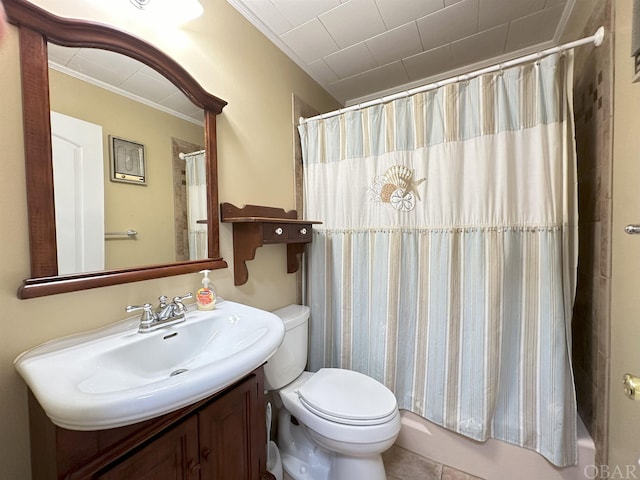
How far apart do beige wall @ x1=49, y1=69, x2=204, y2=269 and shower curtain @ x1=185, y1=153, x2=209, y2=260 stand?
0.07 meters

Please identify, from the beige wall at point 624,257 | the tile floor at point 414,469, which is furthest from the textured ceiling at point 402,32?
the tile floor at point 414,469

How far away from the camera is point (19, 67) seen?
27.1 inches

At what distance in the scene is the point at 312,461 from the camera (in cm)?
125

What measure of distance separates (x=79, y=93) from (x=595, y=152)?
199 centimetres

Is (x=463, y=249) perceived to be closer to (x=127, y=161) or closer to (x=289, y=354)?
(x=289, y=354)

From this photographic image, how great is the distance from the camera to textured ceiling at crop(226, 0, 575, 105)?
1308 mm

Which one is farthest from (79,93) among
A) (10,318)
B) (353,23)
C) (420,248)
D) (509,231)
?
(509,231)

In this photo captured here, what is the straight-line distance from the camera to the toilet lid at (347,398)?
1073mm

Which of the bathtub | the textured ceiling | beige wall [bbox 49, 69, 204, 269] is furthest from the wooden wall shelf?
the bathtub

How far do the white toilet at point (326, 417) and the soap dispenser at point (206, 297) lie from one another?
42 cm

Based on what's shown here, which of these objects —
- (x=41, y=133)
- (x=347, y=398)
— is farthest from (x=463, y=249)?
(x=41, y=133)

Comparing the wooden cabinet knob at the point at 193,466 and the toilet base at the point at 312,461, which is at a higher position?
the wooden cabinet knob at the point at 193,466

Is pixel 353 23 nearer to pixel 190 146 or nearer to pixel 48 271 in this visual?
pixel 190 146

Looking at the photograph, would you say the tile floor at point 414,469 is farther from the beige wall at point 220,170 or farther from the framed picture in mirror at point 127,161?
the framed picture in mirror at point 127,161
